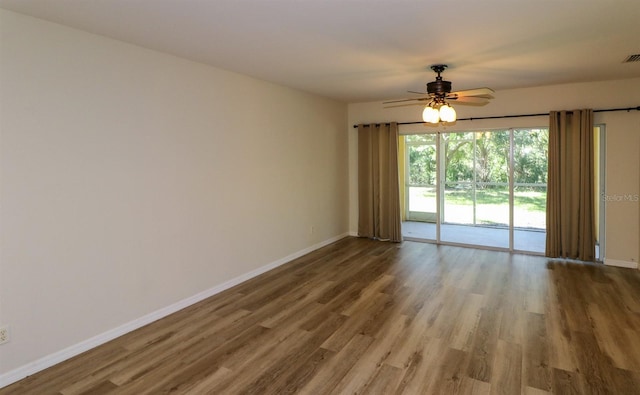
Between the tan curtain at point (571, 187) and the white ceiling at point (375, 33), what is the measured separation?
0.83m

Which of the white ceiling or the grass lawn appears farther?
the grass lawn

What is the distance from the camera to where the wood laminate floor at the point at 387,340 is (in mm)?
2510

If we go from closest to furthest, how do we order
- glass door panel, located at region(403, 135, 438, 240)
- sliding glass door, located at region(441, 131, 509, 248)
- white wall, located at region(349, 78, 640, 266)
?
white wall, located at region(349, 78, 640, 266)
sliding glass door, located at region(441, 131, 509, 248)
glass door panel, located at region(403, 135, 438, 240)

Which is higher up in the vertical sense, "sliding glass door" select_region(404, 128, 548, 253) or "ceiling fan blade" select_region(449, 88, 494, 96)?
Answer: "ceiling fan blade" select_region(449, 88, 494, 96)

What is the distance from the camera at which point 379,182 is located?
6.77m

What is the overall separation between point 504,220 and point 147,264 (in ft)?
19.6

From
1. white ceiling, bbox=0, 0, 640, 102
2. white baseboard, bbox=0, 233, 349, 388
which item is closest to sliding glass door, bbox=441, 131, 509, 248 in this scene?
white ceiling, bbox=0, 0, 640, 102

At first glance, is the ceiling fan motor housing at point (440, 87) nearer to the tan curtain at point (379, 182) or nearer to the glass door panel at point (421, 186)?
the tan curtain at point (379, 182)

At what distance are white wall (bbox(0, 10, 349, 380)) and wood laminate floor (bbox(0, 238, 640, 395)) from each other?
0.38 metres

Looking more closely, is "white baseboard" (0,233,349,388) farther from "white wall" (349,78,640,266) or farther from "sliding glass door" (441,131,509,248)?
"white wall" (349,78,640,266)

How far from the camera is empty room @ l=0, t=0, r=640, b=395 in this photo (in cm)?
256

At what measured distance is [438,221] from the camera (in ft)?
21.5

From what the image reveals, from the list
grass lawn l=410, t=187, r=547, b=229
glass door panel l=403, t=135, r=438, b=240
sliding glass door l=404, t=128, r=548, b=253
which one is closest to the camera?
sliding glass door l=404, t=128, r=548, b=253

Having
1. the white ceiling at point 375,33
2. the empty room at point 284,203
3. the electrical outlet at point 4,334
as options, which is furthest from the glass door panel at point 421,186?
the electrical outlet at point 4,334
